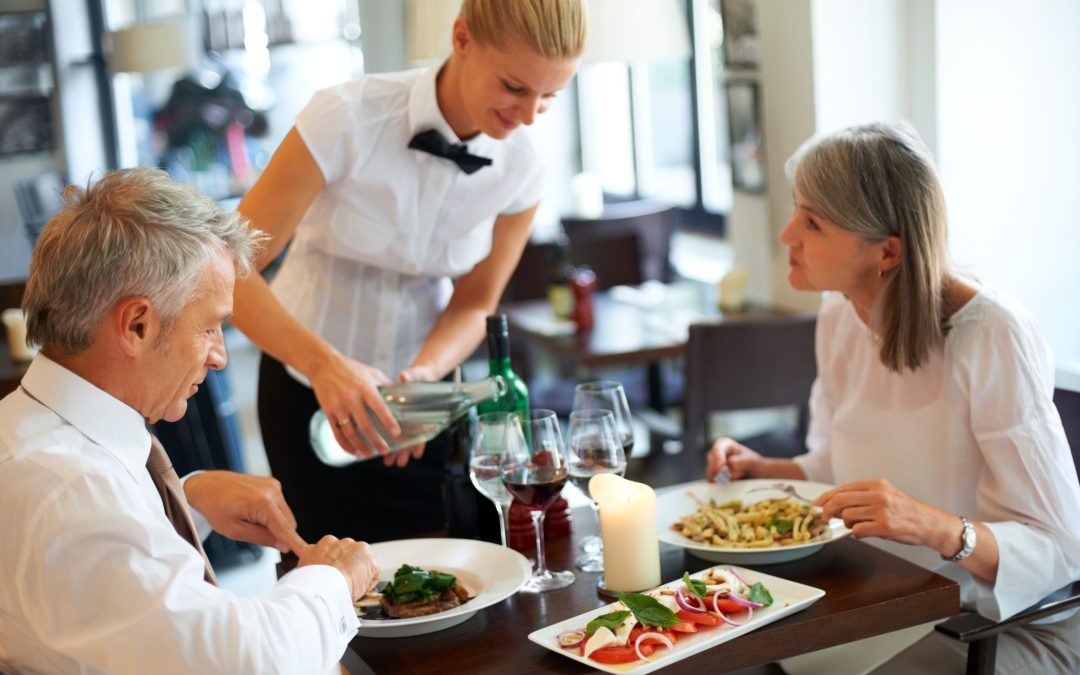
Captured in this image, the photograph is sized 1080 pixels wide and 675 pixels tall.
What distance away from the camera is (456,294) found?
237cm

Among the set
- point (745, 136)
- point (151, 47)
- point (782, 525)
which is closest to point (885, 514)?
point (782, 525)

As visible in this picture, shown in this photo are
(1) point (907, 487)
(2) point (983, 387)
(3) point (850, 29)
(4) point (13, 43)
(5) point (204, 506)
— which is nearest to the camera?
(5) point (204, 506)

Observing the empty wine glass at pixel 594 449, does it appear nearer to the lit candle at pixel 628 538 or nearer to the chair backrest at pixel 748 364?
the lit candle at pixel 628 538

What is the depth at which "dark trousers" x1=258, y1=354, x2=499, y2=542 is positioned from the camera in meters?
2.28

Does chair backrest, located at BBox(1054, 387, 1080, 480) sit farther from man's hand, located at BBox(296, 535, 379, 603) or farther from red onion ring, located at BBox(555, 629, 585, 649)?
man's hand, located at BBox(296, 535, 379, 603)

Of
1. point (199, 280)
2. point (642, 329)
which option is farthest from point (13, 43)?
point (199, 280)

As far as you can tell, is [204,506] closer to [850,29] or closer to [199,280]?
[199,280]

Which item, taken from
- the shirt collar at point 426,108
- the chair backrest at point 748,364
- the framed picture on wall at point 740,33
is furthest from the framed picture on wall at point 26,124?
the shirt collar at point 426,108

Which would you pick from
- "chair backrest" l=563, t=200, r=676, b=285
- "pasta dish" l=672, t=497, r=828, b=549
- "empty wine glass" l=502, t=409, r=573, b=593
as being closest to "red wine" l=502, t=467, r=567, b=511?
"empty wine glass" l=502, t=409, r=573, b=593

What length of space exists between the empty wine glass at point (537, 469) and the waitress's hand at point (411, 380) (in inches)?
11.3

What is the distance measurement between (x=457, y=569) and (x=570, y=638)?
291 mm

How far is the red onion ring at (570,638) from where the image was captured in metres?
1.39

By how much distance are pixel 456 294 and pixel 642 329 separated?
1.53 meters

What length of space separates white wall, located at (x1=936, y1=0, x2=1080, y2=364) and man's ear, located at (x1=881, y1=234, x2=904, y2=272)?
134 centimetres
